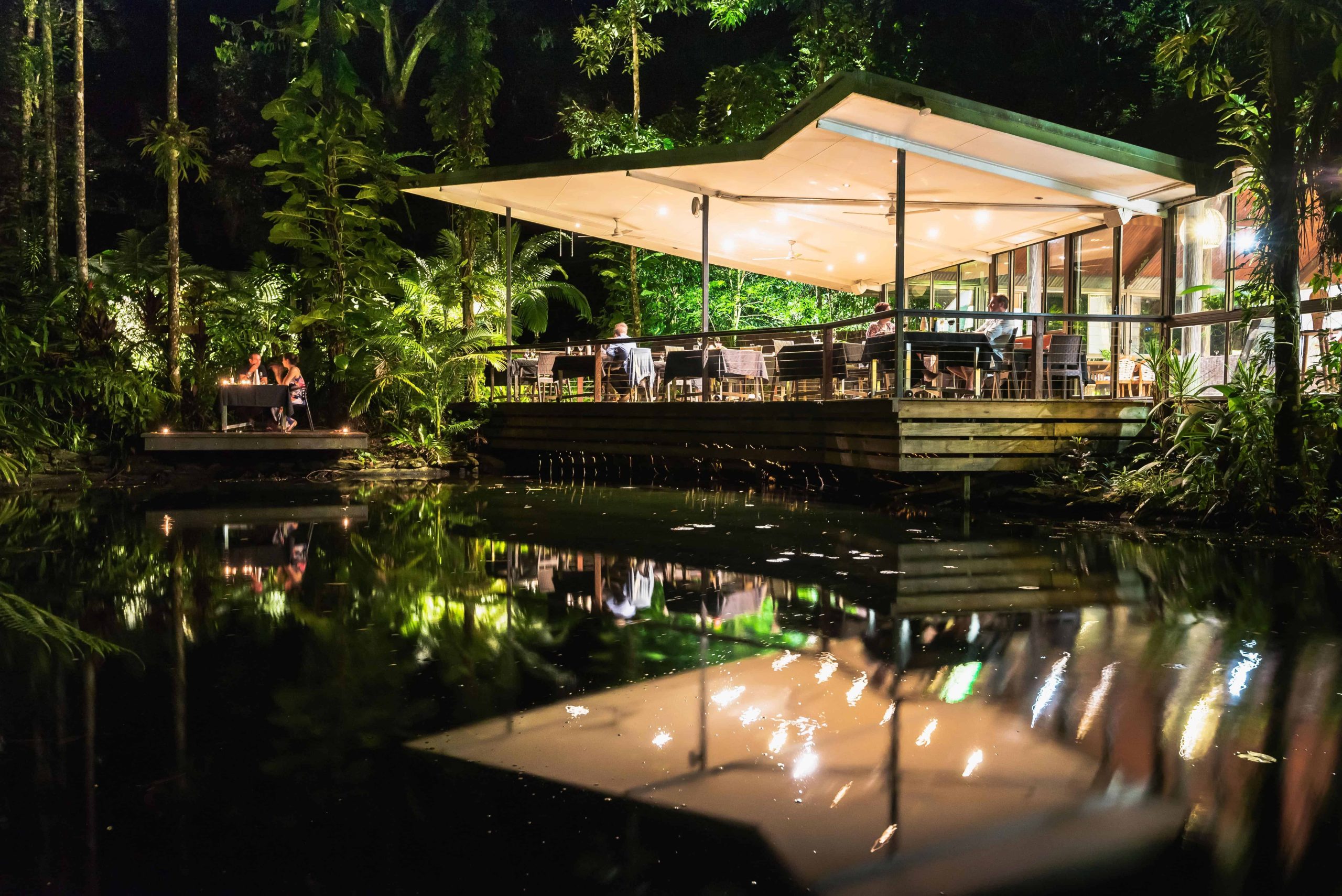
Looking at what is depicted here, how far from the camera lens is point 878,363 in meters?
11.7

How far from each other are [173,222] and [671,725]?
14.6 m

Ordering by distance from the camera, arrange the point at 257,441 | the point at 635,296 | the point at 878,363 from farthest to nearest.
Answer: the point at 635,296 < the point at 257,441 < the point at 878,363

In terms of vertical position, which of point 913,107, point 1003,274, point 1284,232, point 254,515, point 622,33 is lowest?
point 254,515

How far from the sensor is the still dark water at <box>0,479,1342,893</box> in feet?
8.64

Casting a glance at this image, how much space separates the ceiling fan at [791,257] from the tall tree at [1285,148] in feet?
29.1

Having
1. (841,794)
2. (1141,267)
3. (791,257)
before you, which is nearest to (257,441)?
(791,257)

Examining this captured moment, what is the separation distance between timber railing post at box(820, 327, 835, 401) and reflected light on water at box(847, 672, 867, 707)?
7.86m

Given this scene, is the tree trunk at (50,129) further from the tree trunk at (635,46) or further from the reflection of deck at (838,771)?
the reflection of deck at (838,771)

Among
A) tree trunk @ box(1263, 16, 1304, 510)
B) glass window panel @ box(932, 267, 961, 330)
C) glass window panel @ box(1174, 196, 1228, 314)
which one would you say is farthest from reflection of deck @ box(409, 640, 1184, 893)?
glass window panel @ box(932, 267, 961, 330)

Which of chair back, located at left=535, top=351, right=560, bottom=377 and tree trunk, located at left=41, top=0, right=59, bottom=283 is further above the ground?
tree trunk, located at left=41, top=0, right=59, bottom=283

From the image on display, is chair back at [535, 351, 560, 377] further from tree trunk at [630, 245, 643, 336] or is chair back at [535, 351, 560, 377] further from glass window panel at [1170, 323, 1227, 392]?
glass window panel at [1170, 323, 1227, 392]

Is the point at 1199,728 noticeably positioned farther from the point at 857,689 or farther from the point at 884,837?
the point at 884,837

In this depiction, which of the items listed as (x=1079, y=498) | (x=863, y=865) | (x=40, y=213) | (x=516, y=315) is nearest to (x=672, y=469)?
(x=1079, y=498)

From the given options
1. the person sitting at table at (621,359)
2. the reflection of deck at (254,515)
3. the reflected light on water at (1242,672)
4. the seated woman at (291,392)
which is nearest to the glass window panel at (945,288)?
the person sitting at table at (621,359)
